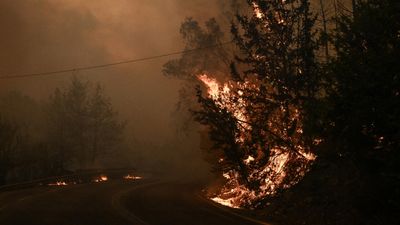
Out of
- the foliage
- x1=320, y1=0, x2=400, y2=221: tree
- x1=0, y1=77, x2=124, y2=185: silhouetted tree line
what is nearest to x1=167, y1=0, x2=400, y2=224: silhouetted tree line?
x1=320, y1=0, x2=400, y2=221: tree

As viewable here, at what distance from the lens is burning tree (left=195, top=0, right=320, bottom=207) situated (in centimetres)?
1994

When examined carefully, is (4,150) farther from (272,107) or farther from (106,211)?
(272,107)

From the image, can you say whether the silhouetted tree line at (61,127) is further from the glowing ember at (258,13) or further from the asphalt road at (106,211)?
the glowing ember at (258,13)

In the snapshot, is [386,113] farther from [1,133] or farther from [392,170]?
[1,133]

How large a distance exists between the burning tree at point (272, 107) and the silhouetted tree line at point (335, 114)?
0.05m

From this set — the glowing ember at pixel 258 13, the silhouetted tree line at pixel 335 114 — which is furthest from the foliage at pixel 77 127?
the silhouetted tree line at pixel 335 114

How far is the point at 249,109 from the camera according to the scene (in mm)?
21094

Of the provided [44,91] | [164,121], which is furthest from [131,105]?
[44,91]

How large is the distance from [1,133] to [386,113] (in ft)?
109


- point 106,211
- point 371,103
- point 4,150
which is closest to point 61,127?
point 4,150

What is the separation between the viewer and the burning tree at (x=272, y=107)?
65.4 ft

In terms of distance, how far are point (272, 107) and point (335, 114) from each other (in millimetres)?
8442

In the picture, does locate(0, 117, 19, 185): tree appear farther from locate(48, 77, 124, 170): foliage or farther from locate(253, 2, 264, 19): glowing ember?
locate(253, 2, 264, 19): glowing ember

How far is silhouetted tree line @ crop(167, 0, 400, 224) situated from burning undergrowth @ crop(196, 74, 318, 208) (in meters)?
0.07
